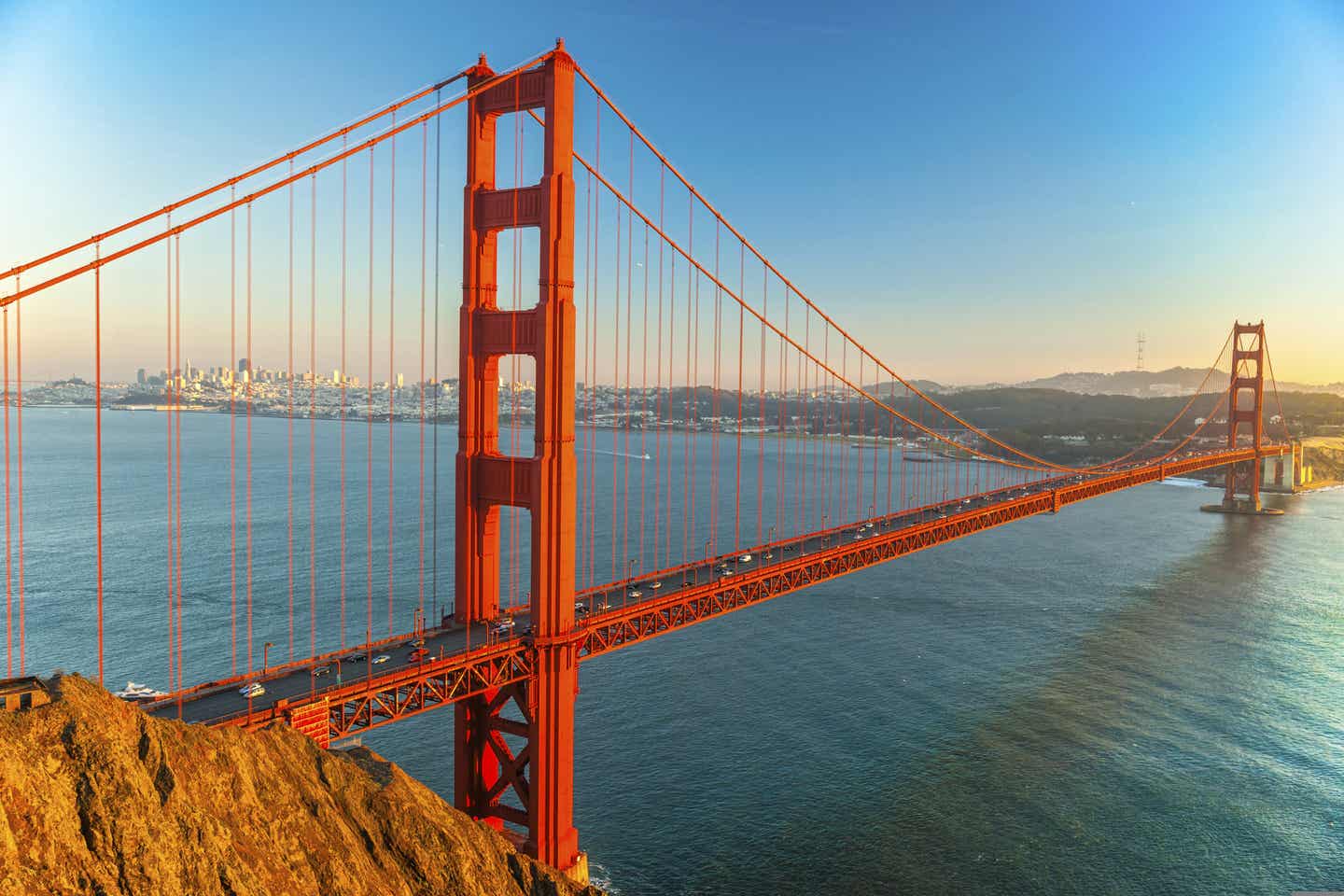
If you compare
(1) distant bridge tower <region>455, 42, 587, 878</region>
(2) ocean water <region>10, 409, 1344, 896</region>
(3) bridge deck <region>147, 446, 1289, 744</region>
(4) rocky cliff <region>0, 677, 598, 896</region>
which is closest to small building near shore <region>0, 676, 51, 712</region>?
(4) rocky cliff <region>0, 677, 598, 896</region>

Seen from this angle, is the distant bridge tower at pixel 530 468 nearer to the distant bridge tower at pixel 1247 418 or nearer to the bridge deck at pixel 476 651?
the bridge deck at pixel 476 651

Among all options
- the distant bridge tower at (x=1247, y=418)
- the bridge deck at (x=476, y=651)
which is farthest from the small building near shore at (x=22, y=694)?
the distant bridge tower at (x=1247, y=418)

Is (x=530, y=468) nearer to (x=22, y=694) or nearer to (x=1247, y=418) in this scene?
(x=22, y=694)

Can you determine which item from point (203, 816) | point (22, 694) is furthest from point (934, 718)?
point (22, 694)

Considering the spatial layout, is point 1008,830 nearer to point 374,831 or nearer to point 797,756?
point 797,756

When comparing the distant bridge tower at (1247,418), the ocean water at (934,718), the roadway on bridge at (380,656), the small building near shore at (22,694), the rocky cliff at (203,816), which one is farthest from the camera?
the distant bridge tower at (1247,418)
